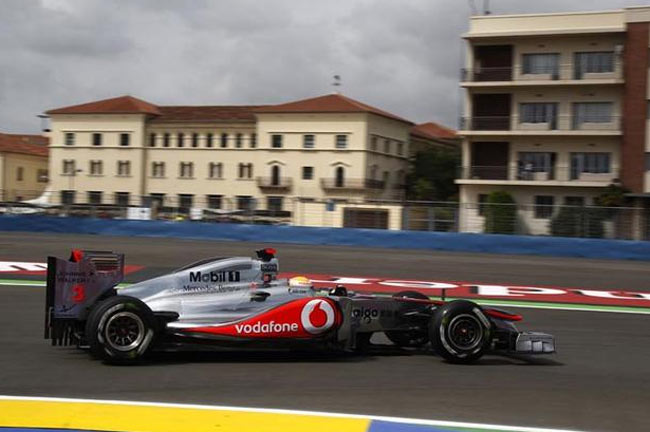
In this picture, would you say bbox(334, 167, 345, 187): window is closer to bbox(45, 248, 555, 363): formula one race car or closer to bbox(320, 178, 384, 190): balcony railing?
bbox(320, 178, 384, 190): balcony railing

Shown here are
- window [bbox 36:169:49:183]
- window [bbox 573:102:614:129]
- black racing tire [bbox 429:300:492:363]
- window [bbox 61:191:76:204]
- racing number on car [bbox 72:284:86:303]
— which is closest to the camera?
racing number on car [bbox 72:284:86:303]

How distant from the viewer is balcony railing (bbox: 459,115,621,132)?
43.3 meters

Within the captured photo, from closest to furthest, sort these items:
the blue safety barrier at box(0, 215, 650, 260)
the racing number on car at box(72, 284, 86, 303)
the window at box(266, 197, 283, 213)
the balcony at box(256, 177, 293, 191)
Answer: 1. the racing number on car at box(72, 284, 86, 303)
2. the blue safety barrier at box(0, 215, 650, 260)
3. the window at box(266, 197, 283, 213)
4. the balcony at box(256, 177, 293, 191)

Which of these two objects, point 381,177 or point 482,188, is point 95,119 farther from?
point 482,188

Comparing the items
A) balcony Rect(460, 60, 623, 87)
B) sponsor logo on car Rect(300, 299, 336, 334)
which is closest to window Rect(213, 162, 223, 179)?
balcony Rect(460, 60, 623, 87)

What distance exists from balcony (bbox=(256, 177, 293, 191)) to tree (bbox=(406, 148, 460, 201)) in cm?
1114

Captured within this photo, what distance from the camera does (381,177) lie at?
67.6m

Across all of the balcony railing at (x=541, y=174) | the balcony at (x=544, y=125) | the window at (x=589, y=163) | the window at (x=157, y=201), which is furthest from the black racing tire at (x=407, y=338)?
the window at (x=589, y=163)

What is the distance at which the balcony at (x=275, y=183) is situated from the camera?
217 ft

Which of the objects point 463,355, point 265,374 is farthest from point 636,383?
point 265,374

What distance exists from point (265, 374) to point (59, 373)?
1796 millimetres

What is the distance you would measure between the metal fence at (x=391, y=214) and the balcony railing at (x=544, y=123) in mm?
16654

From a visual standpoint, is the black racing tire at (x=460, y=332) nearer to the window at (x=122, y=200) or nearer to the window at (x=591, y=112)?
the window at (x=122, y=200)

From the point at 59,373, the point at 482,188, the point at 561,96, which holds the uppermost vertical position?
the point at 561,96
